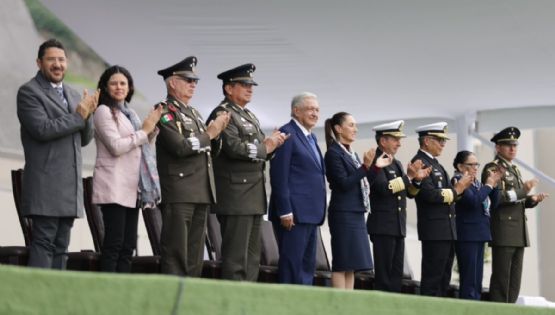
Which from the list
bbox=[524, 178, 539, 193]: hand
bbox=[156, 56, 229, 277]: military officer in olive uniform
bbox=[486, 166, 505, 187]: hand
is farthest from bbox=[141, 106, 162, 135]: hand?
bbox=[524, 178, 539, 193]: hand

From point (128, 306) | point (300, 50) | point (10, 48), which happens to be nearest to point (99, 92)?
point (128, 306)

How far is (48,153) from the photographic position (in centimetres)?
554

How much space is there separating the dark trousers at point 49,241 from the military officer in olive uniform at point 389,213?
2.56 meters

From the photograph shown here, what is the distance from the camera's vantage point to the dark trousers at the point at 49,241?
542 cm

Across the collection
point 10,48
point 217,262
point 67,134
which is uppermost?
point 10,48

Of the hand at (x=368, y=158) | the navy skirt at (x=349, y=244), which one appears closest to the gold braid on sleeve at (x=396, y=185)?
the navy skirt at (x=349, y=244)

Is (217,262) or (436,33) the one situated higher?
(436,33)

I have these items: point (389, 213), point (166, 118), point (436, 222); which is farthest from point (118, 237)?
point (436, 222)

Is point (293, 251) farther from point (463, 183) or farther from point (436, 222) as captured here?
point (463, 183)

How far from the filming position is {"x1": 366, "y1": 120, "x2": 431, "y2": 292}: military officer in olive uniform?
7508mm

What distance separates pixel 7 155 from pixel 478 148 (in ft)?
45.0

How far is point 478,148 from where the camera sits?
83.4 ft

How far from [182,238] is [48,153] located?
89 cm

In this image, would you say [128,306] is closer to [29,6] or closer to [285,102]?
[285,102]
